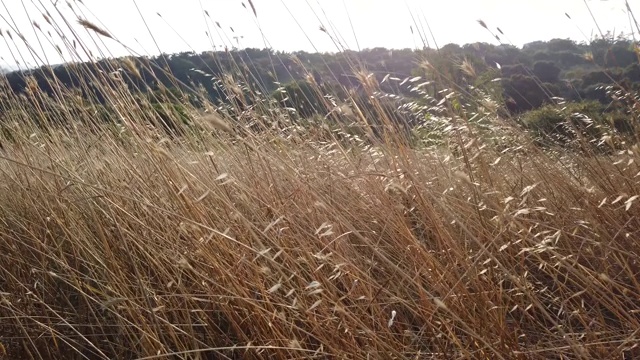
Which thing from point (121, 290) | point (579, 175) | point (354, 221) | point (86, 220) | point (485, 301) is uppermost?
point (86, 220)

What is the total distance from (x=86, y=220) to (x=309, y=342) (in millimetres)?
870

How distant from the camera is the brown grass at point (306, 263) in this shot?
1222 mm

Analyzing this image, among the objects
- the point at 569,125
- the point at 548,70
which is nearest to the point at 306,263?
the point at 569,125

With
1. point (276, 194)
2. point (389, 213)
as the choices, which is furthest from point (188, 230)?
point (389, 213)

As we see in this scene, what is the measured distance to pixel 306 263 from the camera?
4.60 ft

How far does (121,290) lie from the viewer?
145 centimetres

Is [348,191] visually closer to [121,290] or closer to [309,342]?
[309,342]

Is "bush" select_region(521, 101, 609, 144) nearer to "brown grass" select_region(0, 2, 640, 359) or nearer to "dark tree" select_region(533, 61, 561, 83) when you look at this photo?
"brown grass" select_region(0, 2, 640, 359)

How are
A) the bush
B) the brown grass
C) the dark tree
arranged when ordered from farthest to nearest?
1. the dark tree
2. the bush
3. the brown grass

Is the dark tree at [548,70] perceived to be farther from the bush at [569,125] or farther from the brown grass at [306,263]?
the brown grass at [306,263]

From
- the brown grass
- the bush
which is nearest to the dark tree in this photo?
the bush

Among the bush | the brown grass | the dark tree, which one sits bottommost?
the dark tree

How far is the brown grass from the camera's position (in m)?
1.22

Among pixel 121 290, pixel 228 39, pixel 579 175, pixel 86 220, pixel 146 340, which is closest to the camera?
pixel 146 340
